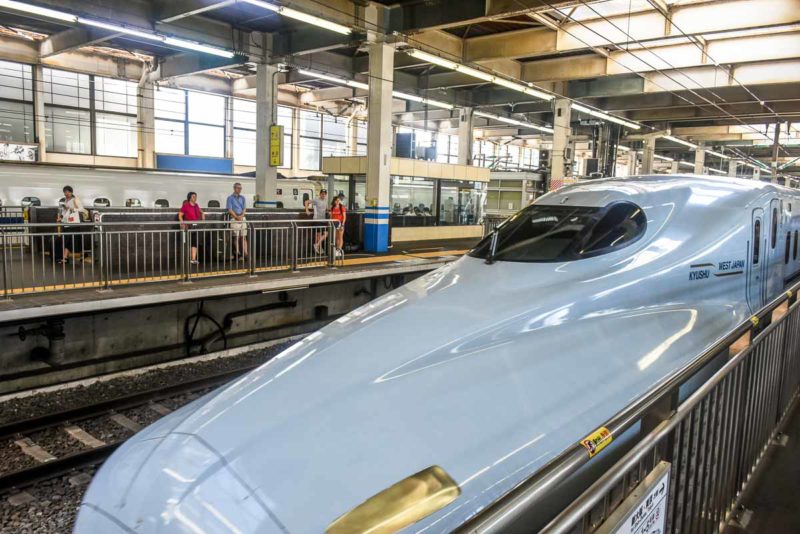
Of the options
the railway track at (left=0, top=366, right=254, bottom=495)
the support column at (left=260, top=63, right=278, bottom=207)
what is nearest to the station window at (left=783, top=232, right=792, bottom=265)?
the railway track at (left=0, top=366, right=254, bottom=495)

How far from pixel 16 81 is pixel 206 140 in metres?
9.07

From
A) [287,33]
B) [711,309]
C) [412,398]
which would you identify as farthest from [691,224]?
[287,33]

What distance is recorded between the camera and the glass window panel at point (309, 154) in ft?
122

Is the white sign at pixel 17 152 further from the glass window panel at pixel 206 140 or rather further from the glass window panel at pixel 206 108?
the glass window panel at pixel 206 108

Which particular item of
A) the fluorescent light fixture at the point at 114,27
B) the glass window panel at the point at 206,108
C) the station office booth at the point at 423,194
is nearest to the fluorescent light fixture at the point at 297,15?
the fluorescent light fixture at the point at 114,27

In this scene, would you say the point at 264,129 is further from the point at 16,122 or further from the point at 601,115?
the point at 601,115

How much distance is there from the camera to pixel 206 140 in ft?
106

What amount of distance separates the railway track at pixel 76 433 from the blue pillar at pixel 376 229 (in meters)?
9.02

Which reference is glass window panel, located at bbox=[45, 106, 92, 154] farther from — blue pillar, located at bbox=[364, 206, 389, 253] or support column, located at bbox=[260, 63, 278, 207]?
blue pillar, located at bbox=[364, 206, 389, 253]

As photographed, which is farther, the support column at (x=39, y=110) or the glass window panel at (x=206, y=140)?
the glass window panel at (x=206, y=140)

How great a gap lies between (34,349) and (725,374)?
906 centimetres

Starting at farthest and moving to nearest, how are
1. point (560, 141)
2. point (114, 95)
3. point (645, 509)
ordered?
point (114, 95), point (560, 141), point (645, 509)

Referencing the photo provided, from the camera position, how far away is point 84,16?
528 inches

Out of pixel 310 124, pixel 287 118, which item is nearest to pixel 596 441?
pixel 287 118
